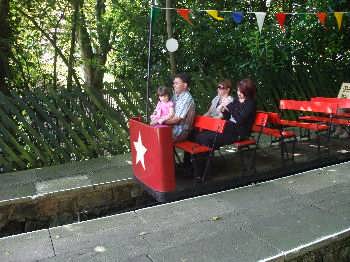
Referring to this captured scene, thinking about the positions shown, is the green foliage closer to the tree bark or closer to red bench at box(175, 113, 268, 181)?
the tree bark

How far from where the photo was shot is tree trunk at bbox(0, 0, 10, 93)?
888 cm

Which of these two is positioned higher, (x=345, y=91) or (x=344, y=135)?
(x=345, y=91)

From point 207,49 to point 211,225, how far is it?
267 inches

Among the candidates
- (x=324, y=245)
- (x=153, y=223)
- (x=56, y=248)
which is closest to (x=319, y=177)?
(x=324, y=245)

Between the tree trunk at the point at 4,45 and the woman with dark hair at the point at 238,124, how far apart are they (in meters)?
5.31

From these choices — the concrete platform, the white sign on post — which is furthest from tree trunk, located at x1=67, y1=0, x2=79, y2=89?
the concrete platform

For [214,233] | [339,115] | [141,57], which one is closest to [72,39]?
[141,57]

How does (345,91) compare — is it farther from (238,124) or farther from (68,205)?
(68,205)

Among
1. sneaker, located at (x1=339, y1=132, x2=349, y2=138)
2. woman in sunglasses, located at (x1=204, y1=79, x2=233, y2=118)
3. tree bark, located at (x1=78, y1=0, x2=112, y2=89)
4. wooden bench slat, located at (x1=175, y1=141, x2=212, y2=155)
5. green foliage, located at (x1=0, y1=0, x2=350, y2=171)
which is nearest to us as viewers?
wooden bench slat, located at (x1=175, y1=141, x2=212, y2=155)

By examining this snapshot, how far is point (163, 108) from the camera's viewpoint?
5695mm

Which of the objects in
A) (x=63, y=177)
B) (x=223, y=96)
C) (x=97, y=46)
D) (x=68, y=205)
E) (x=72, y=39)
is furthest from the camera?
(x=97, y=46)

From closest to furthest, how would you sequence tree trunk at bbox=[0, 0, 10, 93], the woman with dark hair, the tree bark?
the woman with dark hair → tree trunk at bbox=[0, 0, 10, 93] → the tree bark

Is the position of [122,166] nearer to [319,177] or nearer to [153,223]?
[153,223]

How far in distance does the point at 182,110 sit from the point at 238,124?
81cm
